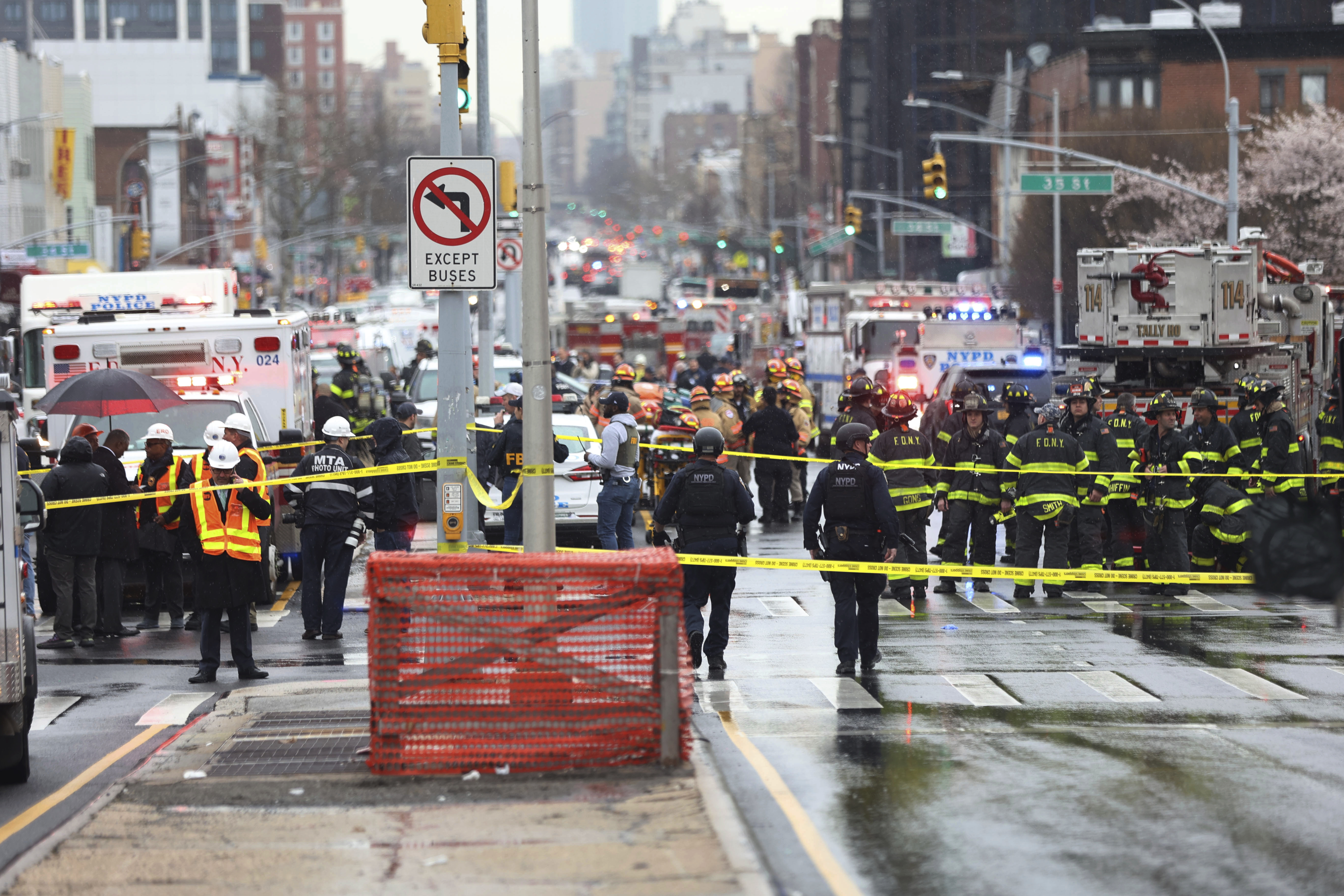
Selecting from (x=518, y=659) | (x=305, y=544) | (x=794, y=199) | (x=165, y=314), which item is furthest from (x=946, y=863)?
(x=794, y=199)

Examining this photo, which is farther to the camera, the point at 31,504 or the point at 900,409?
the point at 900,409

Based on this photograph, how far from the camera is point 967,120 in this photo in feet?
272

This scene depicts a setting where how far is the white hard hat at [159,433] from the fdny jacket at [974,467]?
6847 mm

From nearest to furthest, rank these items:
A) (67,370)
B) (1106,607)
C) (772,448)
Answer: (1106,607), (67,370), (772,448)

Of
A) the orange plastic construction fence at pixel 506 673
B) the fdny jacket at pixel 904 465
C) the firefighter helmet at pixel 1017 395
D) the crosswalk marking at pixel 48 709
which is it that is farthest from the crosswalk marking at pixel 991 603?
the crosswalk marking at pixel 48 709

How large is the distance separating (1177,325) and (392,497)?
424 inches

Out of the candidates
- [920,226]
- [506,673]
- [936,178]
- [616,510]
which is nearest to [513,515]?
[616,510]

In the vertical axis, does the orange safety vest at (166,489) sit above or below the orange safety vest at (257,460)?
below

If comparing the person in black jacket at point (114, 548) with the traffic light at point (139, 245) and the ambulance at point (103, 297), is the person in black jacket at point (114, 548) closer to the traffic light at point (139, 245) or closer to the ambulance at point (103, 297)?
the ambulance at point (103, 297)

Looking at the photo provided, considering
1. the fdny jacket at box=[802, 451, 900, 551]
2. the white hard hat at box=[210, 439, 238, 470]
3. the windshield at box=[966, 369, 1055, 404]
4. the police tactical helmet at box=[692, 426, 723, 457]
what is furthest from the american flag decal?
the windshield at box=[966, 369, 1055, 404]

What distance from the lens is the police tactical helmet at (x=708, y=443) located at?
39.4 feet

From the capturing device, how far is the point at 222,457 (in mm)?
12328

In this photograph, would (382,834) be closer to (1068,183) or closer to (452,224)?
(452,224)

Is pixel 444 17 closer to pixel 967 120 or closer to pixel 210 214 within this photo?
pixel 967 120
